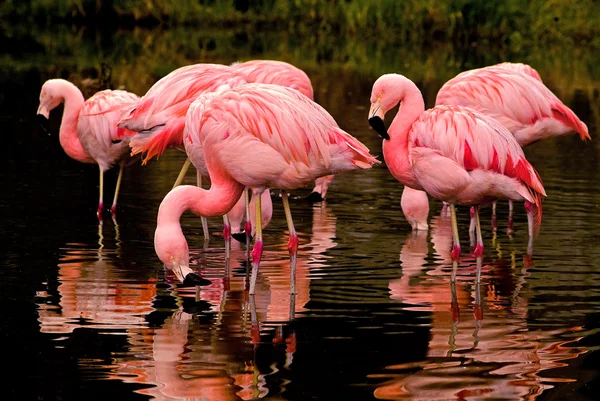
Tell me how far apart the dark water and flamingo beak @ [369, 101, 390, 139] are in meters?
0.91

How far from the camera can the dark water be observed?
5.04 m

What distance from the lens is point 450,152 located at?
655 centimetres

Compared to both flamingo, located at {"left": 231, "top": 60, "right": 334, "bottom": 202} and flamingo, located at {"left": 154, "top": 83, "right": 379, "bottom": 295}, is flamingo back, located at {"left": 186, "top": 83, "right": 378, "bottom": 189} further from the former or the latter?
flamingo, located at {"left": 231, "top": 60, "right": 334, "bottom": 202}

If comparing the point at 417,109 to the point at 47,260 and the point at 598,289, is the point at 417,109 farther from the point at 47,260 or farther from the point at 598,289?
the point at 47,260

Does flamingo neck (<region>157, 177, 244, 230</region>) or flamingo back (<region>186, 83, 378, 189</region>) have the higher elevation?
flamingo back (<region>186, 83, 378, 189</region>)

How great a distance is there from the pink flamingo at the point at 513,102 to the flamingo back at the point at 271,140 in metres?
2.50

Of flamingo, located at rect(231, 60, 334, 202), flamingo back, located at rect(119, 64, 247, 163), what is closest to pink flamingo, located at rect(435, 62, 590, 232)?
flamingo, located at rect(231, 60, 334, 202)

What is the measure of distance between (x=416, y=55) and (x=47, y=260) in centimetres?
1891

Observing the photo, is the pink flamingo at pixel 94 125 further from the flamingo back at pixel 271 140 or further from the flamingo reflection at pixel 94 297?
the flamingo back at pixel 271 140

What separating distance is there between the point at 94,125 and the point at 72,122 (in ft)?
1.62

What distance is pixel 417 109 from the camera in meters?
6.73

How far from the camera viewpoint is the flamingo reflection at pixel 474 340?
4918 mm

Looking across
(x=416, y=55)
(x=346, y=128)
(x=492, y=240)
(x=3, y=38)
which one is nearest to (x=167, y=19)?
(x=3, y=38)

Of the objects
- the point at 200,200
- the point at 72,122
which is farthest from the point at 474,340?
the point at 72,122
